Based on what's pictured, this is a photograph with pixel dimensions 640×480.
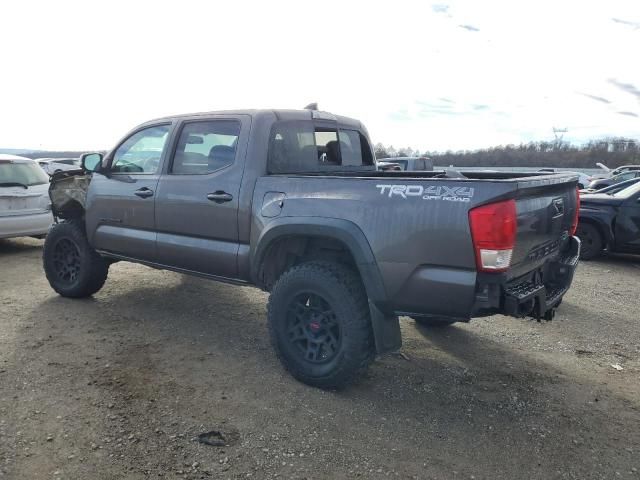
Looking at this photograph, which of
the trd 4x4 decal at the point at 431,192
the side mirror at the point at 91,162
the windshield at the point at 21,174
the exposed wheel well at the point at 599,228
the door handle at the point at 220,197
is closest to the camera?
the trd 4x4 decal at the point at 431,192

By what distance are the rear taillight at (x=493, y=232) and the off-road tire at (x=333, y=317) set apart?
0.90 meters

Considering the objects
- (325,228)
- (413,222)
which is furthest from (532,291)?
(325,228)

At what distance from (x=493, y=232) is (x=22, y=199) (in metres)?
7.60

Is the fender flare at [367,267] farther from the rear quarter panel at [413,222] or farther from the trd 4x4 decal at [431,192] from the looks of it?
the trd 4x4 decal at [431,192]

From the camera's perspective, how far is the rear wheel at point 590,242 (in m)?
8.52

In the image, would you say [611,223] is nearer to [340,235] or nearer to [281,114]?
[281,114]

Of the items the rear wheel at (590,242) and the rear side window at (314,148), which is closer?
the rear side window at (314,148)

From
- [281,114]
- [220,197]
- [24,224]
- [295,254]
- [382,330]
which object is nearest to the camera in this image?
[382,330]

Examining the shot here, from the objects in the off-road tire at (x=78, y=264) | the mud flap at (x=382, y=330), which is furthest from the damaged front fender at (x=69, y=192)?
the mud flap at (x=382, y=330)

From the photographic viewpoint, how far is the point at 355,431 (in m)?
3.14

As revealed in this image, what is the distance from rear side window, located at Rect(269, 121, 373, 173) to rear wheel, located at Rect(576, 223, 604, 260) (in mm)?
5190

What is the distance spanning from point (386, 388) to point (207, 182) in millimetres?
2142

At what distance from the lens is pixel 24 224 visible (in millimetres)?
7977

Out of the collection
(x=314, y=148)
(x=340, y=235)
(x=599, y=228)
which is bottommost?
(x=599, y=228)
